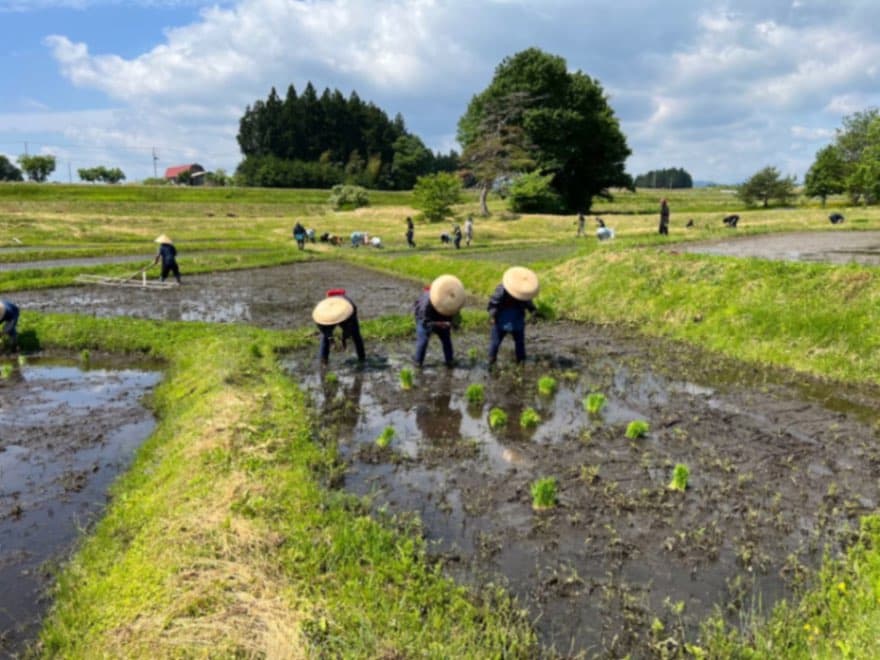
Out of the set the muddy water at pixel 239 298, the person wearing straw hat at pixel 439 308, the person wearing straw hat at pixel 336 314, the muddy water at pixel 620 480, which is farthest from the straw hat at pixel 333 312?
the muddy water at pixel 239 298

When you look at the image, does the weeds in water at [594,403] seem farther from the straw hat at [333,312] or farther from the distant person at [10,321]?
the distant person at [10,321]

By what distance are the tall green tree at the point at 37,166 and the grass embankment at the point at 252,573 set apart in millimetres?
94281

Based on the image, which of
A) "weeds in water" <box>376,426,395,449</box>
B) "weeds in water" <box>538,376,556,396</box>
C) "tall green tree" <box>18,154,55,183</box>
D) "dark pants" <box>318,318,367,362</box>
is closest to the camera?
"weeds in water" <box>376,426,395,449</box>

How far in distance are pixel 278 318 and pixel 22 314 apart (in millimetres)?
6005

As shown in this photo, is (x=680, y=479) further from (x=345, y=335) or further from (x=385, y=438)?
(x=345, y=335)

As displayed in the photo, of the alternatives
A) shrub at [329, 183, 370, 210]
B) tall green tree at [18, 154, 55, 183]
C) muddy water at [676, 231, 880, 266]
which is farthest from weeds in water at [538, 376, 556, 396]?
tall green tree at [18, 154, 55, 183]

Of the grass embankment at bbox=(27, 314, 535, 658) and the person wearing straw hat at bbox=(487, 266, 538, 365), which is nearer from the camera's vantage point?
the grass embankment at bbox=(27, 314, 535, 658)

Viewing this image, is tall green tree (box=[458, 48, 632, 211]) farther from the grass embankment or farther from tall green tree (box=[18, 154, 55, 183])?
tall green tree (box=[18, 154, 55, 183])

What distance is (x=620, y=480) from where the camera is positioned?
22.2 ft

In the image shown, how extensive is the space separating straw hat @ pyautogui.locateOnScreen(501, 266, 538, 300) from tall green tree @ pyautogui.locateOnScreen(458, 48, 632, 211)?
39.5 m

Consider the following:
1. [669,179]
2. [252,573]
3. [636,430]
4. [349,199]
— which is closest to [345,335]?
[636,430]

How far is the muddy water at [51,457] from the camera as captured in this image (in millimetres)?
5281

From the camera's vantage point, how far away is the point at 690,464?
7.15 meters

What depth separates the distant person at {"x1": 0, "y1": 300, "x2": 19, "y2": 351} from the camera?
493 inches
